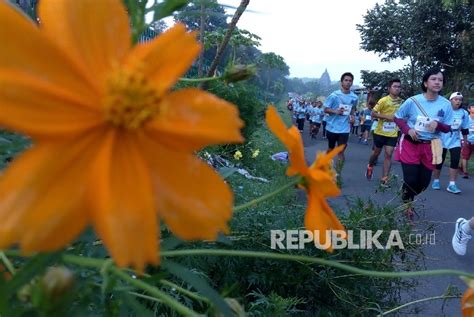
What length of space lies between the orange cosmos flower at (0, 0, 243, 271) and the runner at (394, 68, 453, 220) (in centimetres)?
387

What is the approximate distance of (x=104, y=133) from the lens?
40 cm

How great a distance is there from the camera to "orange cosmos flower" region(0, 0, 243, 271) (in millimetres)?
349

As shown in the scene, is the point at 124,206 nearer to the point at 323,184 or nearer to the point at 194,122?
the point at 194,122

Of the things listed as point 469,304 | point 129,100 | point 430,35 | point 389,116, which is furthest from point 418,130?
point 430,35

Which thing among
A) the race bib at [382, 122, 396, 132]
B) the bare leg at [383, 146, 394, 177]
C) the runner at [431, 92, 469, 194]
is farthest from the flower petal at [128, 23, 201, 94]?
the race bib at [382, 122, 396, 132]

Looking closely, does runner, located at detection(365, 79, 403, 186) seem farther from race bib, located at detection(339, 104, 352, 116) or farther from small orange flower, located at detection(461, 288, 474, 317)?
small orange flower, located at detection(461, 288, 474, 317)

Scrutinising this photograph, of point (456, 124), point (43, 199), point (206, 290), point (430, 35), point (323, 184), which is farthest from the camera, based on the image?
point (430, 35)

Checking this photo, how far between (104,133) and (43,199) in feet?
0.21

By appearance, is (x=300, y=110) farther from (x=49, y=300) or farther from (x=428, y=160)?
(x=49, y=300)

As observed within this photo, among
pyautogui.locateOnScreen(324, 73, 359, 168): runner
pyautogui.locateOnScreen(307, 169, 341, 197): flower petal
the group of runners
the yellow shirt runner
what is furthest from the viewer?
the yellow shirt runner

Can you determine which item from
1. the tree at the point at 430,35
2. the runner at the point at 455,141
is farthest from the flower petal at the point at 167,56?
the tree at the point at 430,35

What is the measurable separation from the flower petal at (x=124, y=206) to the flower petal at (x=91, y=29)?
0.19ft

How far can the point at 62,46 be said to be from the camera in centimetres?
39

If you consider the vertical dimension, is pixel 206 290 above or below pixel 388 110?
above
